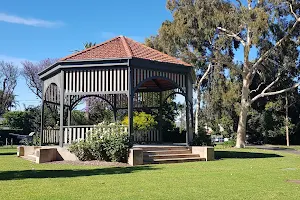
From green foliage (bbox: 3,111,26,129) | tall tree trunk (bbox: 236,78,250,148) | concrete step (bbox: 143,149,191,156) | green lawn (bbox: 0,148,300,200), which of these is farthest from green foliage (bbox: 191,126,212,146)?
green foliage (bbox: 3,111,26,129)

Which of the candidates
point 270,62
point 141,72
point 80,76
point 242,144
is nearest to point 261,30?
point 270,62

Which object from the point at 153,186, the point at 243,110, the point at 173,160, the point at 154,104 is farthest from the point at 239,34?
the point at 153,186

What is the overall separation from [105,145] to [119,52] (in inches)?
175

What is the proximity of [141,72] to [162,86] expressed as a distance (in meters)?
5.77

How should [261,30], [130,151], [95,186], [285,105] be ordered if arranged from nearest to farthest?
[95,186] < [130,151] < [261,30] < [285,105]

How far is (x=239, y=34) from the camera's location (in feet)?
102

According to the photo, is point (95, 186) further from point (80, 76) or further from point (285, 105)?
point (285, 105)

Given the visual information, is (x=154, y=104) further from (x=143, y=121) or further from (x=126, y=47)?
(x=126, y=47)

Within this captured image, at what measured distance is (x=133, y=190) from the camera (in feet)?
24.8

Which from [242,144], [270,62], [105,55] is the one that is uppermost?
[270,62]

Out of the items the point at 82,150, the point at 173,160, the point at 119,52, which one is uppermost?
the point at 119,52

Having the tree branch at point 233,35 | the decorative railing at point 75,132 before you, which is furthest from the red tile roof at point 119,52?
the tree branch at point 233,35

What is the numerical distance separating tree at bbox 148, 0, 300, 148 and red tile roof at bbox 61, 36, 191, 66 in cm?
1240

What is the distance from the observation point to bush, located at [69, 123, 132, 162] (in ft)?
46.3
